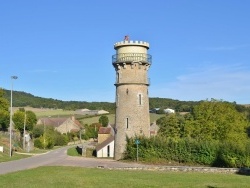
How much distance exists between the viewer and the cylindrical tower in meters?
41.0

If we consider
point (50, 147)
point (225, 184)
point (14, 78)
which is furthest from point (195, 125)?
point (50, 147)

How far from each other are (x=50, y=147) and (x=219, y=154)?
145ft

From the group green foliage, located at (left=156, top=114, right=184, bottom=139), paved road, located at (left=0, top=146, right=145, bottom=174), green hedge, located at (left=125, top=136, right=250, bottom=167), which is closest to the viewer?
paved road, located at (left=0, top=146, right=145, bottom=174)

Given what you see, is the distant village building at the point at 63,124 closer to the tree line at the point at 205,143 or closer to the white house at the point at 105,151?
the white house at the point at 105,151

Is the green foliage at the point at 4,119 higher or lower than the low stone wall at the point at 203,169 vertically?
higher

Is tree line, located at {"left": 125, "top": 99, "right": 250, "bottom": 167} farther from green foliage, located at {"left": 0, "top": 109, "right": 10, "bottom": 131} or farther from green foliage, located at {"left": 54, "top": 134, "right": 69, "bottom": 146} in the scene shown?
green foliage, located at {"left": 54, "top": 134, "right": 69, "bottom": 146}

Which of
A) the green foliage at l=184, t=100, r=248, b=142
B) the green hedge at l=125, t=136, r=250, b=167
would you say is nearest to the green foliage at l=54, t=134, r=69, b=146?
the green foliage at l=184, t=100, r=248, b=142

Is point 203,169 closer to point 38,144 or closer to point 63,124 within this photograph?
point 38,144

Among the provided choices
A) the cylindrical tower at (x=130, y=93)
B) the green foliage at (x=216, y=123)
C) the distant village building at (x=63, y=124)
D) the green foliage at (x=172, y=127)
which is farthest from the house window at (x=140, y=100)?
the distant village building at (x=63, y=124)

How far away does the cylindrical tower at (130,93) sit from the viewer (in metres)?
41.0

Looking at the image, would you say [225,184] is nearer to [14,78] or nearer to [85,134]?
[14,78]

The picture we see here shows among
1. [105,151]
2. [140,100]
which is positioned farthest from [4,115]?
[140,100]

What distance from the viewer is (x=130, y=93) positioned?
4128 centimetres

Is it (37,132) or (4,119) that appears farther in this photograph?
(37,132)
